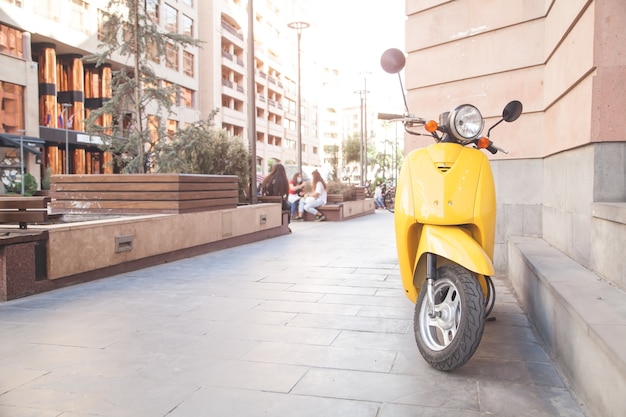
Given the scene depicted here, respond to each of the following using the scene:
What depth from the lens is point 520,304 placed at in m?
5.14

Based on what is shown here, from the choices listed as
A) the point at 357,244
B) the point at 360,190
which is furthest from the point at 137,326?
the point at 360,190

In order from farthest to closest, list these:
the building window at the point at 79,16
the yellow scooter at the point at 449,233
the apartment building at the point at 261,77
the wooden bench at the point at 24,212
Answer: the apartment building at the point at 261,77, the building window at the point at 79,16, the wooden bench at the point at 24,212, the yellow scooter at the point at 449,233

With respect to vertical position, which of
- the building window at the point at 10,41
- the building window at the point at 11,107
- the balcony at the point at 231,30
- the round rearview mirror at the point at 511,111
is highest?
the balcony at the point at 231,30

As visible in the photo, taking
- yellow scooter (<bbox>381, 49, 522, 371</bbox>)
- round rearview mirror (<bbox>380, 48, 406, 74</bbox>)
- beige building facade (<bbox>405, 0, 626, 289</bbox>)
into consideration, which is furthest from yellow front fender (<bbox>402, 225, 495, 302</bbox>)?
round rearview mirror (<bbox>380, 48, 406, 74</bbox>)

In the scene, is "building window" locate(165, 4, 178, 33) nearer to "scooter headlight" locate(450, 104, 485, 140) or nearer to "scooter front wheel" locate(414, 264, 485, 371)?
"scooter headlight" locate(450, 104, 485, 140)

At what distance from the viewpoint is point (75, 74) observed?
1363 inches

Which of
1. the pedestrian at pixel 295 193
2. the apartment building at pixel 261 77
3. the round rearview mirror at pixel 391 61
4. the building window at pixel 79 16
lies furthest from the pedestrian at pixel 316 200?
the apartment building at pixel 261 77

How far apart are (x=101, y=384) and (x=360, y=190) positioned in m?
19.8

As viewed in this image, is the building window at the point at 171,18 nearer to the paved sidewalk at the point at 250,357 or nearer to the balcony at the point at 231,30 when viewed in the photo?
the balcony at the point at 231,30

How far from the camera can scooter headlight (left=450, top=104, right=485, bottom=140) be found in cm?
369

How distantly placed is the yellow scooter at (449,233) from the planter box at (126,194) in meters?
4.93

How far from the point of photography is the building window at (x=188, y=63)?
4557cm

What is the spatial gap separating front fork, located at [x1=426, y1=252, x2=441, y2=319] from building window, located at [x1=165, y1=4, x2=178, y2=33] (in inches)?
1675

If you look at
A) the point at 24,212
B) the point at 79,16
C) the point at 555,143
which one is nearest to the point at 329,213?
the point at 555,143
